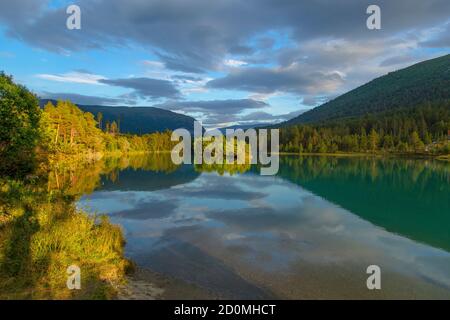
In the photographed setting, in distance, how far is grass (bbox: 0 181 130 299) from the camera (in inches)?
516

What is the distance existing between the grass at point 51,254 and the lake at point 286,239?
8.74ft

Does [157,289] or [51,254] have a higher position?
[51,254]

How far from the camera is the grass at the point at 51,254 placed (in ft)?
43.0

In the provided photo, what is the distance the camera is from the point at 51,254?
1527 cm

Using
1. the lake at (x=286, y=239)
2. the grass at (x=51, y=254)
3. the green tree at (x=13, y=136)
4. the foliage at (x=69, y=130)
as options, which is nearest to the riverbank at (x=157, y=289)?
the grass at (x=51, y=254)

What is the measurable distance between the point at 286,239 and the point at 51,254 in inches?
648

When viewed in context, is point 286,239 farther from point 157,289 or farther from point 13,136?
point 13,136

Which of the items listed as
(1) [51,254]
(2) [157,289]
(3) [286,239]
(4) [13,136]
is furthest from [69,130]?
(2) [157,289]

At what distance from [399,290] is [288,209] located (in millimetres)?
21665

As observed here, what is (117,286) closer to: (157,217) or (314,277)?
(314,277)

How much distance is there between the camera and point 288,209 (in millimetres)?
38688

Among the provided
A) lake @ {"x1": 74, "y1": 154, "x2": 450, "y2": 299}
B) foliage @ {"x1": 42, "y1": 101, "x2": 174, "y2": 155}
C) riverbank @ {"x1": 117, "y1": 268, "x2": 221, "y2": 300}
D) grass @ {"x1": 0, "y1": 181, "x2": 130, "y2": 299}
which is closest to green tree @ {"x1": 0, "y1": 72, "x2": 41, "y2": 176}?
lake @ {"x1": 74, "y1": 154, "x2": 450, "y2": 299}

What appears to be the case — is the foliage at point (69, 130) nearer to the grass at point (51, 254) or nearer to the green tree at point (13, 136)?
the green tree at point (13, 136)
